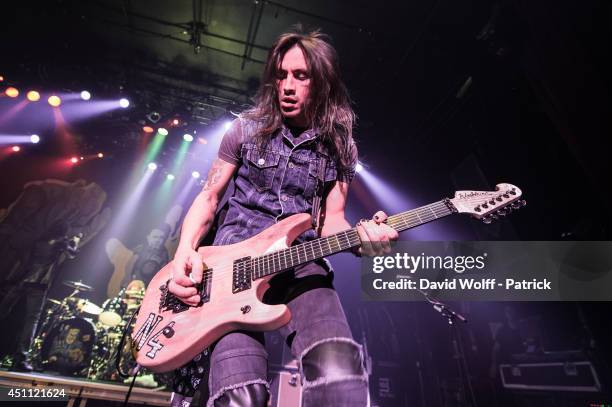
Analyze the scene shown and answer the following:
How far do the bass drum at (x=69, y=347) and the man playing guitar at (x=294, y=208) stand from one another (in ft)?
21.3

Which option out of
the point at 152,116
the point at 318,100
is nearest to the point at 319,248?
the point at 318,100

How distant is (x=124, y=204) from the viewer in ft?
34.8

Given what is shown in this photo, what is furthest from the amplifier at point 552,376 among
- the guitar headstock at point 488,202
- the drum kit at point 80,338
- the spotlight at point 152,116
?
the spotlight at point 152,116

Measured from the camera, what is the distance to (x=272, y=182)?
232 cm

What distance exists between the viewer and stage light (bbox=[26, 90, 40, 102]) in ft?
28.5

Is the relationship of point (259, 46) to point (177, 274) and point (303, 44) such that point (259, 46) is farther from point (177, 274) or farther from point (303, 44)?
point (177, 274)

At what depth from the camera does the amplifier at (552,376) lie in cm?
449

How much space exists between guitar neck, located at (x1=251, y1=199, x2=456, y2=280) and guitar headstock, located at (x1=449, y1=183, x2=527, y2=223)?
0.18m

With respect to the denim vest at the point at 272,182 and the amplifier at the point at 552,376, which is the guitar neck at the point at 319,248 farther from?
the amplifier at the point at 552,376

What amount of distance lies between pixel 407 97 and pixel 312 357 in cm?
779

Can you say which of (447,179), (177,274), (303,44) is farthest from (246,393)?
(447,179)

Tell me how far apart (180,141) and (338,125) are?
8.93m

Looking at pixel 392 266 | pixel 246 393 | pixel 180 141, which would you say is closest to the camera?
pixel 246 393

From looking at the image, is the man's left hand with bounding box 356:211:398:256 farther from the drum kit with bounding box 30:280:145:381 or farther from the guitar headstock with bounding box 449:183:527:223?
the drum kit with bounding box 30:280:145:381
